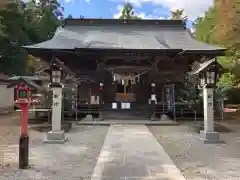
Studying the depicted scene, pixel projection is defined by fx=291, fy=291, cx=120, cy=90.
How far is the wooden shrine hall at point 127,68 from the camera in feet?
50.8

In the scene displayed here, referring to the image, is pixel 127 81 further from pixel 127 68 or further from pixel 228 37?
pixel 228 37

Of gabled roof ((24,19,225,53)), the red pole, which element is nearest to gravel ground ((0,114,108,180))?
the red pole

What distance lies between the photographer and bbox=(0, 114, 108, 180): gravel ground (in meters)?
5.50

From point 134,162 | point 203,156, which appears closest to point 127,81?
point 203,156

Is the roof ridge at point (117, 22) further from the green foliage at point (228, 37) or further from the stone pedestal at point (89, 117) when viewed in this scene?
the stone pedestal at point (89, 117)

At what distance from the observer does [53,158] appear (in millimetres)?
6875

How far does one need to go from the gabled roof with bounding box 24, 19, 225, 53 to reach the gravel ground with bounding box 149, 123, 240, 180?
655 centimetres

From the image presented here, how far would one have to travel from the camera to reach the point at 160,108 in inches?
629

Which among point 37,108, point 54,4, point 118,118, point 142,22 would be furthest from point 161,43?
point 54,4

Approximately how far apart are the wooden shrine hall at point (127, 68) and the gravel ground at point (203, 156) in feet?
19.1

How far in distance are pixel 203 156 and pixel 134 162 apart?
76.4 inches

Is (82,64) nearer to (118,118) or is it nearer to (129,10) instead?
(118,118)

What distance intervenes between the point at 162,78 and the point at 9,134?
29.8 ft

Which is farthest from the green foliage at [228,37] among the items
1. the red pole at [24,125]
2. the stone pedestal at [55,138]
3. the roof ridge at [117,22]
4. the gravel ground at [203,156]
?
the red pole at [24,125]
